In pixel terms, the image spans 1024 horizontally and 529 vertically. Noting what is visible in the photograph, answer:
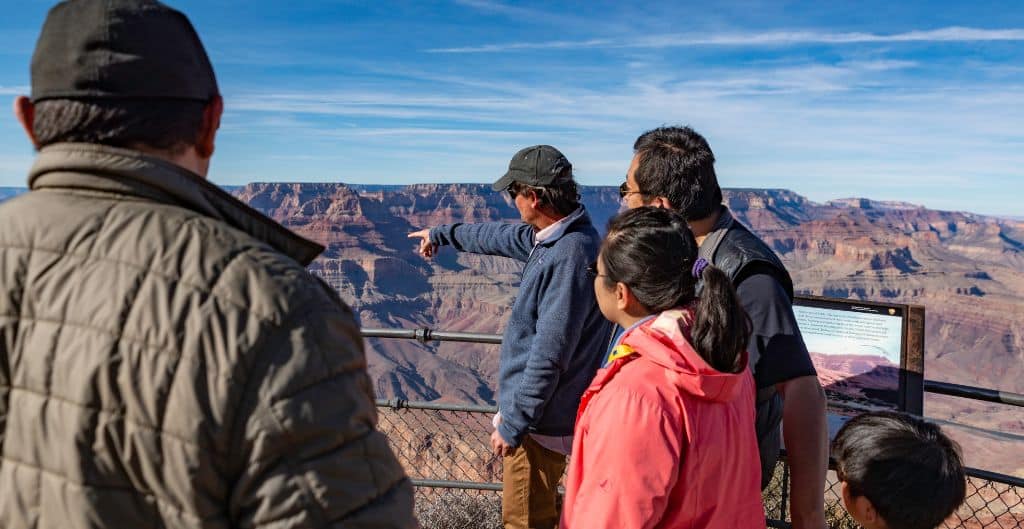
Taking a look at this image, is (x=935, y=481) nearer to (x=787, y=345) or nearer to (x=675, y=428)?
(x=787, y=345)

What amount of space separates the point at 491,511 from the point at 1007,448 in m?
64.6

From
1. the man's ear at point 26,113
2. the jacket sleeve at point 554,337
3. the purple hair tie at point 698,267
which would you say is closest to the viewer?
the man's ear at point 26,113

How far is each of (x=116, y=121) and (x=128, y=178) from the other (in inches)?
3.1

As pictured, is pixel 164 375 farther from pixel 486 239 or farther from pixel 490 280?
pixel 490 280

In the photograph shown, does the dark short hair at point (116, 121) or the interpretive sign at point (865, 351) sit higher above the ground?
the dark short hair at point (116, 121)

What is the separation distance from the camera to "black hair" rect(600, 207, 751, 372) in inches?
66.1

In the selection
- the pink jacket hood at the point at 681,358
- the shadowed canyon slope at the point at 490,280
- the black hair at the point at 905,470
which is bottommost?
the shadowed canyon slope at the point at 490,280

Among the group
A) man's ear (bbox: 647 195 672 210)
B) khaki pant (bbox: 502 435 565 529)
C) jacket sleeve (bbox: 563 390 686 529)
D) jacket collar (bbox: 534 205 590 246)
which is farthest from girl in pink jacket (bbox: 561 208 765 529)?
khaki pant (bbox: 502 435 565 529)

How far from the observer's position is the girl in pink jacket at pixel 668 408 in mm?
1574

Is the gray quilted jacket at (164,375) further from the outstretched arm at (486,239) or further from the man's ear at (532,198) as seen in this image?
the outstretched arm at (486,239)

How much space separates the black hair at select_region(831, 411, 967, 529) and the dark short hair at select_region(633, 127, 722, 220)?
0.80 metres

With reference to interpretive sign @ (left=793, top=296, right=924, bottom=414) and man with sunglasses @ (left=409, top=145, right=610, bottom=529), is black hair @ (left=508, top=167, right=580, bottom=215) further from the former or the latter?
interpretive sign @ (left=793, top=296, right=924, bottom=414)

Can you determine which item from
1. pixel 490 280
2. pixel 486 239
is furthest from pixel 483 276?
pixel 486 239

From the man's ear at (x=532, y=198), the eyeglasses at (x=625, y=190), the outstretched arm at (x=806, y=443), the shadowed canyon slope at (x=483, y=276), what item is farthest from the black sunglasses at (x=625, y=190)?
the shadowed canyon slope at (x=483, y=276)
